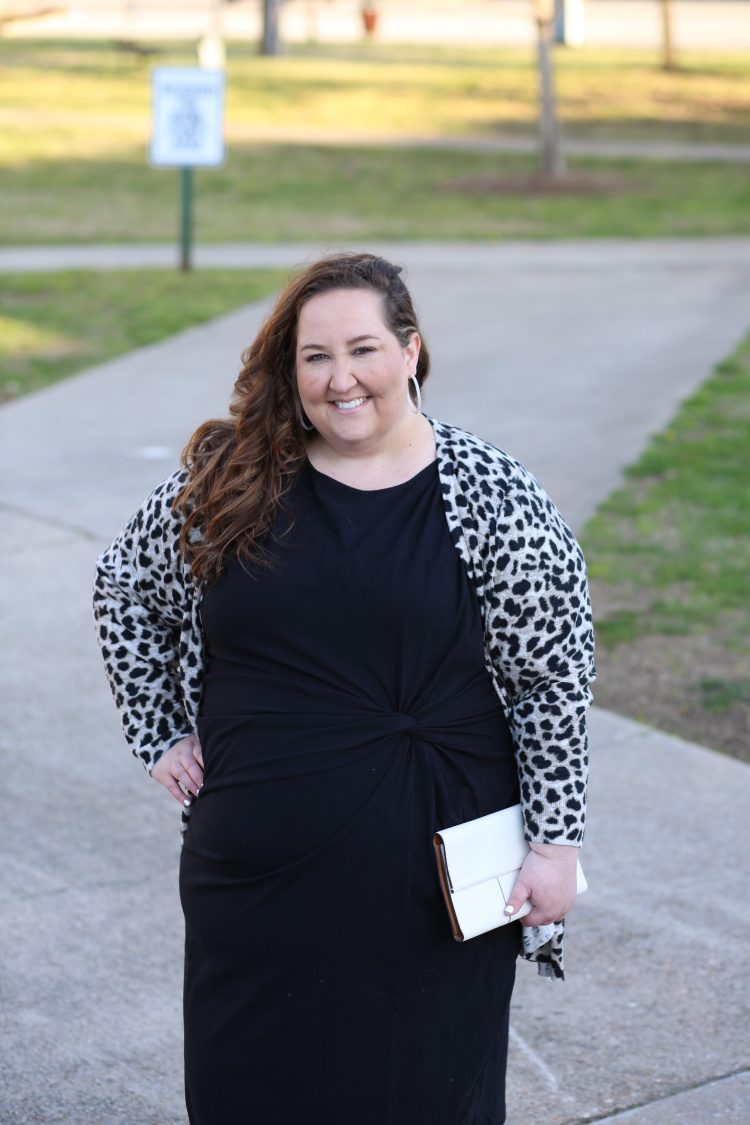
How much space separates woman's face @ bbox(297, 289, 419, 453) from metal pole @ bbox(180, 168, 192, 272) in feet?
33.8

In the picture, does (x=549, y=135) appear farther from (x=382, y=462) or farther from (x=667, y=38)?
(x=382, y=462)

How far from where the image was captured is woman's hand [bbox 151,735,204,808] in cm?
262

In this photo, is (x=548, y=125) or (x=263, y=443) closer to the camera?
(x=263, y=443)

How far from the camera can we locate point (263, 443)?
8.06 ft

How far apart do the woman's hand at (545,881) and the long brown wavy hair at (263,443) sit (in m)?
0.70

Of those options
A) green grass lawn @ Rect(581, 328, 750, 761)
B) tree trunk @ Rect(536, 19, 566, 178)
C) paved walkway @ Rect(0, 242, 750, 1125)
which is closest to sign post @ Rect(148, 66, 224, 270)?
paved walkway @ Rect(0, 242, 750, 1125)

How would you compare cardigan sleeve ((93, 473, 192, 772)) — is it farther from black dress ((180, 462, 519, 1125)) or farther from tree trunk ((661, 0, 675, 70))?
tree trunk ((661, 0, 675, 70))

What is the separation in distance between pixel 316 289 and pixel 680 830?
234 centimetres

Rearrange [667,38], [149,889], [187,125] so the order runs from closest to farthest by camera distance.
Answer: [149,889] < [187,125] < [667,38]

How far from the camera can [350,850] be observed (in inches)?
90.6

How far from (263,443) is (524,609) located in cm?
54

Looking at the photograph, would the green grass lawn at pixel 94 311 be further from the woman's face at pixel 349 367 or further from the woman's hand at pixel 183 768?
the woman's face at pixel 349 367

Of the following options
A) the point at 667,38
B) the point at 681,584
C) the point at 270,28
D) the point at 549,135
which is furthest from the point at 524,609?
the point at 270,28

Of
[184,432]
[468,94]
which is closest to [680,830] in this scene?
[184,432]
